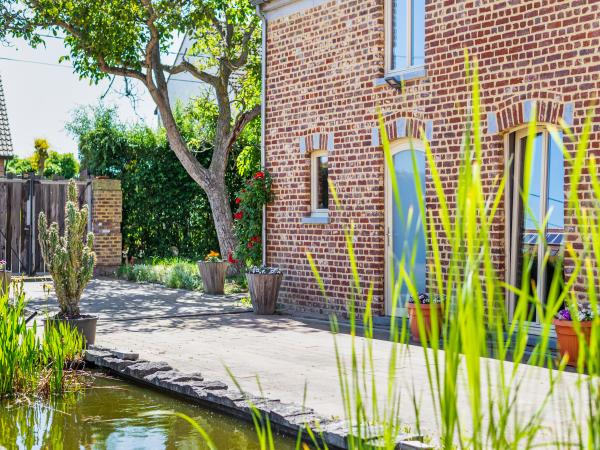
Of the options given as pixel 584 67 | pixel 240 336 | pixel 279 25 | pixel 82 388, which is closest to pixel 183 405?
pixel 82 388

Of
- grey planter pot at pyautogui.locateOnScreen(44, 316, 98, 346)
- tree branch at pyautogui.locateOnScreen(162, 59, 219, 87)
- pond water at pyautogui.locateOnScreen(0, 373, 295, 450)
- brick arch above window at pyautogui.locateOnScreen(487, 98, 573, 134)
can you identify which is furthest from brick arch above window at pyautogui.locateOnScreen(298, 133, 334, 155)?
tree branch at pyautogui.locateOnScreen(162, 59, 219, 87)

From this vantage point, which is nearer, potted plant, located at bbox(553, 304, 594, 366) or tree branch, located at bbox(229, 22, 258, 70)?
potted plant, located at bbox(553, 304, 594, 366)

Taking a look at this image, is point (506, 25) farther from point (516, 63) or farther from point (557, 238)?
point (557, 238)

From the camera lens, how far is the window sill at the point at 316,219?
37.3 feet

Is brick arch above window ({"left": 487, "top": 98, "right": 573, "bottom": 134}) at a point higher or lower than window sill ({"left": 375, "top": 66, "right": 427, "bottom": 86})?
lower

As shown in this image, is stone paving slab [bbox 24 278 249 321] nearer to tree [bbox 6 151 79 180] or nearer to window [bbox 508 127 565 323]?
window [bbox 508 127 565 323]

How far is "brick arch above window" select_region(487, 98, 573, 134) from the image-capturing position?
8.29m

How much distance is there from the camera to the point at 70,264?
802 cm

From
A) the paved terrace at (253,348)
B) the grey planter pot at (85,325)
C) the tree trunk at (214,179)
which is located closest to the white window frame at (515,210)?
the paved terrace at (253,348)

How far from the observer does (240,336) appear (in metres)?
9.25

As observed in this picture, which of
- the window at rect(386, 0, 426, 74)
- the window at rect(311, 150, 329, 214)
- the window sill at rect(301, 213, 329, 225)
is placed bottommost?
the window sill at rect(301, 213, 329, 225)

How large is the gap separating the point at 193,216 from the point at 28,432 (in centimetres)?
1444

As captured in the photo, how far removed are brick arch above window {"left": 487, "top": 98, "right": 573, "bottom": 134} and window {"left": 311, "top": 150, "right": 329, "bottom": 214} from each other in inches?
127

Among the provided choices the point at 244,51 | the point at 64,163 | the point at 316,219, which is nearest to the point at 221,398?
the point at 316,219
